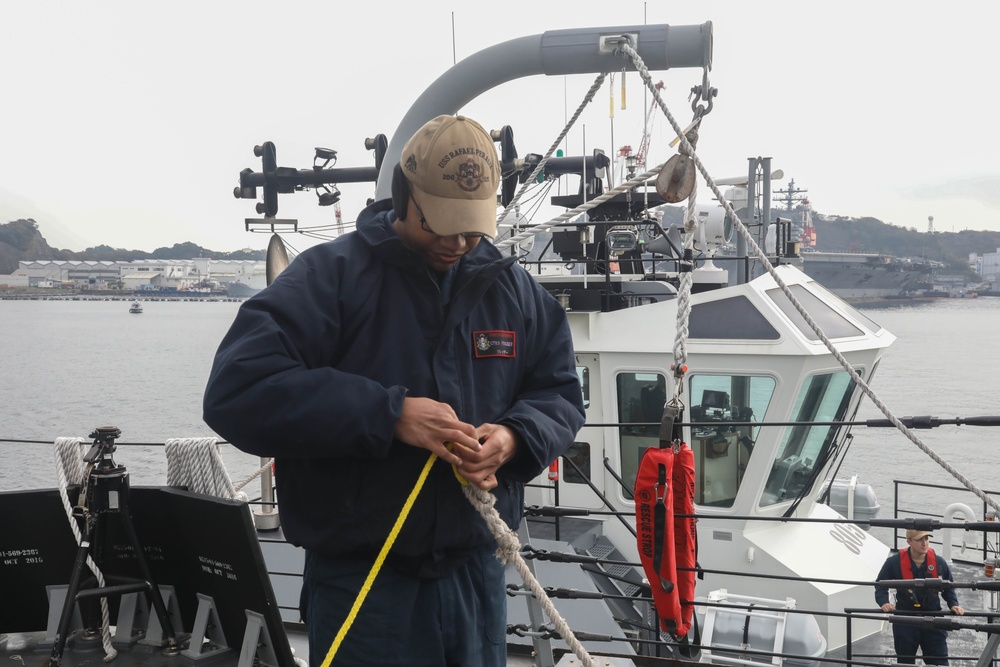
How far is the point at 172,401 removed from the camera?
126 feet

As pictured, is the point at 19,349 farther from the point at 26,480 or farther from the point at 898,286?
the point at 898,286

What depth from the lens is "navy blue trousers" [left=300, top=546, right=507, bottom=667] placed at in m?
2.05

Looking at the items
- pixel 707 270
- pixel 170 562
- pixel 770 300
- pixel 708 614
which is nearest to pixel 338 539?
pixel 170 562

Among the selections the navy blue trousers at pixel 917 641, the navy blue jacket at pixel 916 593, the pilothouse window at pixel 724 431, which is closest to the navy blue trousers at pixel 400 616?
the navy blue jacket at pixel 916 593

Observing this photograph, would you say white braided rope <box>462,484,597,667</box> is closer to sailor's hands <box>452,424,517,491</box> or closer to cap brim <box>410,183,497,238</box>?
sailor's hands <box>452,424,517,491</box>

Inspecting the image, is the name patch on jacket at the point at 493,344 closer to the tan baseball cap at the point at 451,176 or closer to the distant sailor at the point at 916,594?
the tan baseball cap at the point at 451,176

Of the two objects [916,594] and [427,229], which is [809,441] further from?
[427,229]

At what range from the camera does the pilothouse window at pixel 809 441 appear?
7828 mm

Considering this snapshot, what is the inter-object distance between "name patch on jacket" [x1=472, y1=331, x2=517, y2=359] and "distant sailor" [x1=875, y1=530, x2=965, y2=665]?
17.9ft

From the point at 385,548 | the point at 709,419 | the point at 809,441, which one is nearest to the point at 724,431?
the point at 709,419

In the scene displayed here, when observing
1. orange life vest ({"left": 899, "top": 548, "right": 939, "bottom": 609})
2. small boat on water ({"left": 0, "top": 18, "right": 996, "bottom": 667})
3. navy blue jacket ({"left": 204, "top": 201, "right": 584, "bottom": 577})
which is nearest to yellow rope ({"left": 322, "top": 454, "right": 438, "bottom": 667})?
navy blue jacket ({"left": 204, "top": 201, "right": 584, "bottom": 577})

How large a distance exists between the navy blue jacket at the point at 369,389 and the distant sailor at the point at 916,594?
5469 millimetres

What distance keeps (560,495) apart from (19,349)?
6514 centimetres

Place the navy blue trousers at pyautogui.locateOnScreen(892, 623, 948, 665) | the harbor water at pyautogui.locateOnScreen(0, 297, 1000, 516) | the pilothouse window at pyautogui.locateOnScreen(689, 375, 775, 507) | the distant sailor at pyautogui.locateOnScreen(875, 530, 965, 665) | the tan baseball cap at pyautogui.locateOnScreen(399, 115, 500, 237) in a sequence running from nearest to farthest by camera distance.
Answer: the tan baseball cap at pyautogui.locateOnScreen(399, 115, 500, 237) → the distant sailor at pyautogui.locateOnScreen(875, 530, 965, 665) → the navy blue trousers at pyautogui.locateOnScreen(892, 623, 948, 665) → the pilothouse window at pyautogui.locateOnScreen(689, 375, 775, 507) → the harbor water at pyautogui.locateOnScreen(0, 297, 1000, 516)
